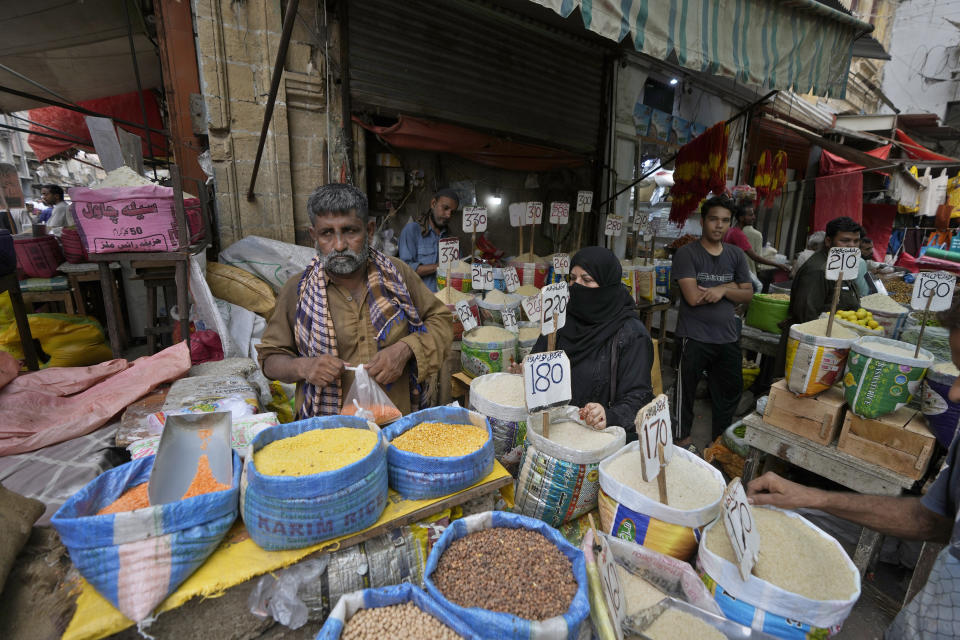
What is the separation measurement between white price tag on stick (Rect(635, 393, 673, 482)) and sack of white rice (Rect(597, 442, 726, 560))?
60 mm

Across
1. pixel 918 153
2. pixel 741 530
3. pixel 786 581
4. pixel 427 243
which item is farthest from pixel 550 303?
pixel 918 153

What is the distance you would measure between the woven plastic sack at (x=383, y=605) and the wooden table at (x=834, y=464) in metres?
2.25

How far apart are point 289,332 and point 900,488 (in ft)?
9.96

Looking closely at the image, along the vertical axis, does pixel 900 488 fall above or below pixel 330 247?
below

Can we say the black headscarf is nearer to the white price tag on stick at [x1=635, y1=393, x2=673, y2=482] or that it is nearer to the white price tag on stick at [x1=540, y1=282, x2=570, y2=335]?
the white price tag on stick at [x1=540, y1=282, x2=570, y2=335]

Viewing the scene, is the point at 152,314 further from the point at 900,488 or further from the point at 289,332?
the point at 900,488

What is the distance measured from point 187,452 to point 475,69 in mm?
5502

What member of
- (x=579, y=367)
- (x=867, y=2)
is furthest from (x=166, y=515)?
(x=867, y=2)

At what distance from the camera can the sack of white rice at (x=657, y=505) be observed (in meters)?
1.21

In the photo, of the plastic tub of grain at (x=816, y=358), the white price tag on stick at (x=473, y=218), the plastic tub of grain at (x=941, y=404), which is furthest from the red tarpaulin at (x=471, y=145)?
the plastic tub of grain at (x=941, y=404)

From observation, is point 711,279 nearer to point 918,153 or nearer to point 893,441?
point 893,441

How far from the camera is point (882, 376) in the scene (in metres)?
2.03

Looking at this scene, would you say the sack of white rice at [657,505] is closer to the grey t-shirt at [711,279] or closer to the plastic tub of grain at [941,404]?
the plastic tub of grain at [941,404]

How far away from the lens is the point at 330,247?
6.32 feet
